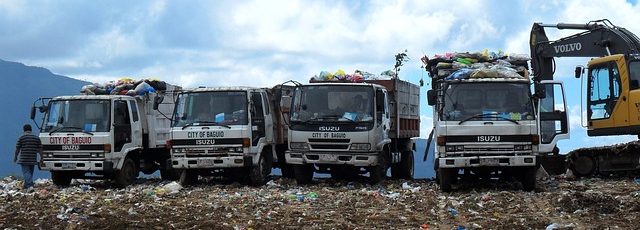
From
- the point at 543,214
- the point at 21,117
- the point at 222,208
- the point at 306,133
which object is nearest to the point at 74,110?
the point at 306,133

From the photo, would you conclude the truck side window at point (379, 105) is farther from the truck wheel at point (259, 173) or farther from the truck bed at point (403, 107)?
the truck wheel at point (259, 173)

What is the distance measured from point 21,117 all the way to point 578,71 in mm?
195713

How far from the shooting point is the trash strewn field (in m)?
11.1

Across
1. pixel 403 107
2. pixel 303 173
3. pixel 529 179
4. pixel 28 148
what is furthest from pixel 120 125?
pixel 529 179

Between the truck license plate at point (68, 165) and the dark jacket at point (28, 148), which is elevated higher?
the dark jacket at point (28, 148)

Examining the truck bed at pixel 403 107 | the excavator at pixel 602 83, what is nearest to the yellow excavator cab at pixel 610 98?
the excavator at pixel 602 83

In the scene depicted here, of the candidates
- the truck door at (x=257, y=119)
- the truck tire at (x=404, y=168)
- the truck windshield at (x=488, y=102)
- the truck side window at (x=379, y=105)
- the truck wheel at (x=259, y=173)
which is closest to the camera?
the truck windshield at (x=488, y=102)

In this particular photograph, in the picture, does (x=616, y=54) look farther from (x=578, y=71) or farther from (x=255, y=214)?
(x=255, y=214)

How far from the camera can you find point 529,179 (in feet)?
50.4

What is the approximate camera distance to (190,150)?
57.8 ft

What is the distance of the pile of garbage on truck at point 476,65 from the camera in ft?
52.2

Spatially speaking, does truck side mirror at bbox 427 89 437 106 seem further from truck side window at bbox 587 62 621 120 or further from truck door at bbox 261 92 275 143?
truck side window at bbox 587 62 621 120

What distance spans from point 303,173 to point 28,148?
6462 millimetres

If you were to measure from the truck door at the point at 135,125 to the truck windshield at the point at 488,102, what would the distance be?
8217mm
